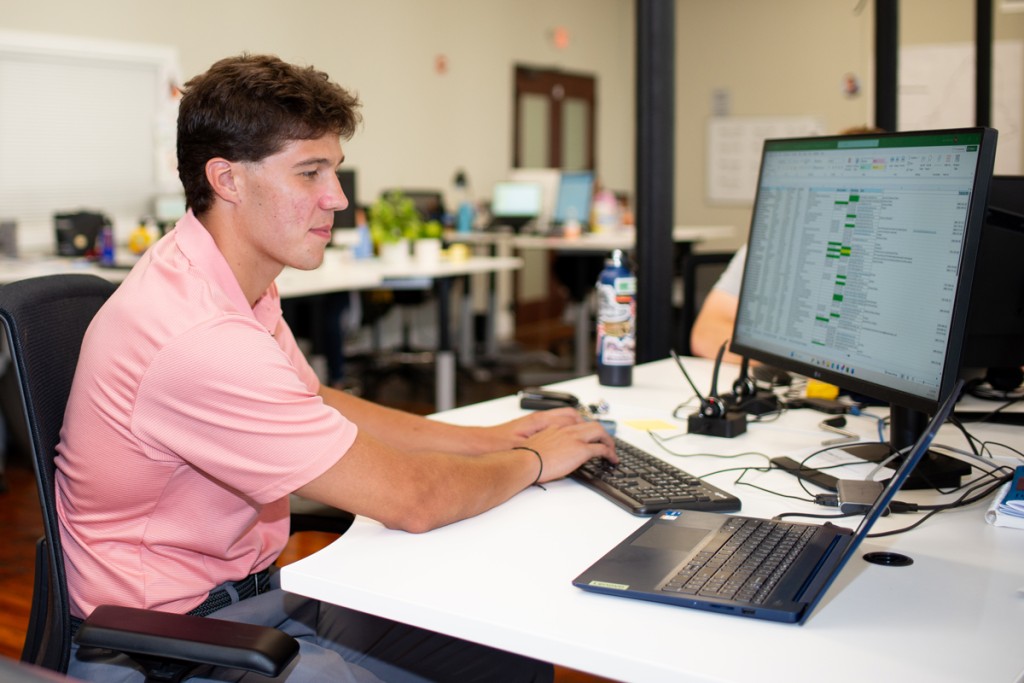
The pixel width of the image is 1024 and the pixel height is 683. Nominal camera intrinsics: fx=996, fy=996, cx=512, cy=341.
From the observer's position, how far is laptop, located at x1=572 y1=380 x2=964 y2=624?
938 mm

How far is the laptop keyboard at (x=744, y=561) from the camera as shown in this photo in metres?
0.98

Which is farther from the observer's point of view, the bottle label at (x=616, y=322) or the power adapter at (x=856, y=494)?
the bottle label at (x=616, y=322)

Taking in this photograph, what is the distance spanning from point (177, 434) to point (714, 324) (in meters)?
1.51

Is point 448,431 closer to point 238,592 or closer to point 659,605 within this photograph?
point 238,592

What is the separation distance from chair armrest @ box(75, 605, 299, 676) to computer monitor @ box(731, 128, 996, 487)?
2.76 ft

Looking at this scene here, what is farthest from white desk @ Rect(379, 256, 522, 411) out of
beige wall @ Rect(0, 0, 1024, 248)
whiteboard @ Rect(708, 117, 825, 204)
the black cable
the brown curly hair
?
whiteboard @ Rect(708, 117, 825, 204)

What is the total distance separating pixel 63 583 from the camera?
115 centimetres

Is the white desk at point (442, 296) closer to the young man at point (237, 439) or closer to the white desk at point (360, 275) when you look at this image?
the white desk at point (360, 275)

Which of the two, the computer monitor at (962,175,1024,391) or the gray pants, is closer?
the gray pants

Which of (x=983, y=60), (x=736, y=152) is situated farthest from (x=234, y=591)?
(x=736, y=152)

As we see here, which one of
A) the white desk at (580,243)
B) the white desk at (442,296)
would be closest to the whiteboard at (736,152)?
the white desk at (580,243)

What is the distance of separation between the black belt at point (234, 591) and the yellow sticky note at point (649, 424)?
652 mm

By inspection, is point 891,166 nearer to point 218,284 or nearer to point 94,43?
point 218,284

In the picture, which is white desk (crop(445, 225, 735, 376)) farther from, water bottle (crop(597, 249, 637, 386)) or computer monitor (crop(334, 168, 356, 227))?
water bottle (crop(597, 249, 637, 386))
